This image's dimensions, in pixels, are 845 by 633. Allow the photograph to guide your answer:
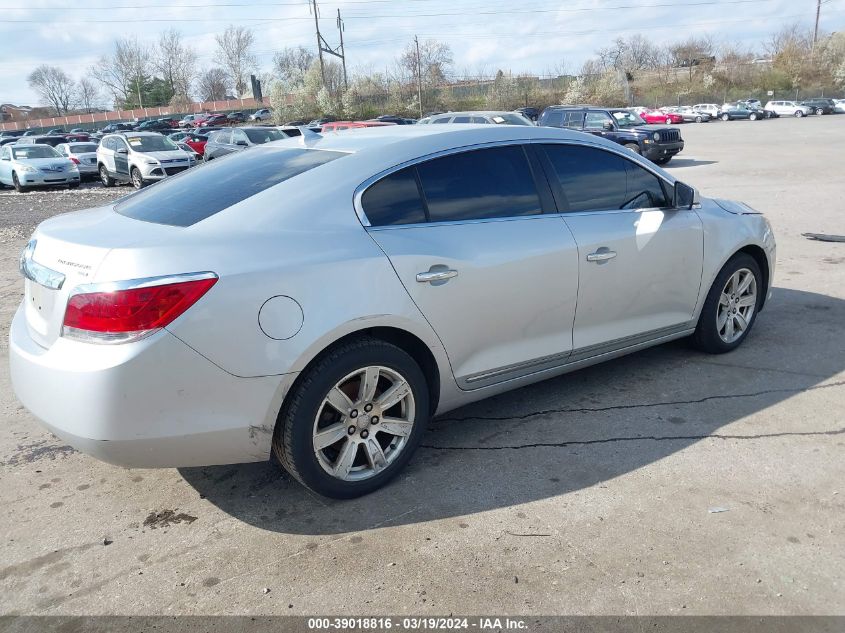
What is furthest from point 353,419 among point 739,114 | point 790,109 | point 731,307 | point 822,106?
point 822,106

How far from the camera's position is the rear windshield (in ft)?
11.0

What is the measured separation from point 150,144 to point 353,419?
19366 mm

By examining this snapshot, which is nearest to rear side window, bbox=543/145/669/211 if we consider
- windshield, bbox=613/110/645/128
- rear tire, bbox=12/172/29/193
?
windshield, bbox=613/110/645/128

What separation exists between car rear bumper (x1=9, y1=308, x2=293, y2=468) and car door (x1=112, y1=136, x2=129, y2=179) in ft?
62.4

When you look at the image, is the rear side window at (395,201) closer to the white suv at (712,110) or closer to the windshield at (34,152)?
the windshield at (34,152)

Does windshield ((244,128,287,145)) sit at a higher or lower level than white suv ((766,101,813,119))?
higher

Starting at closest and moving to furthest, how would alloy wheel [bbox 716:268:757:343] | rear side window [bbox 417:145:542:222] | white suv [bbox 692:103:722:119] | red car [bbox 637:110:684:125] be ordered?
rear side window [bbox 417:145:542:222] → alloy wheel [bbox 716:268:757:343] → red car [bbox 637:110:684:125] → white suv [bbox 692:103:722:119]

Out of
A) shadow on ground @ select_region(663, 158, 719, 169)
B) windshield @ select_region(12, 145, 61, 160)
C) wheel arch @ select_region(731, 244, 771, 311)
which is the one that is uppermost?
windshield @ select_region(12, 145, 61, 160)

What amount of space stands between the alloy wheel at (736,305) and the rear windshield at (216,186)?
118 inches

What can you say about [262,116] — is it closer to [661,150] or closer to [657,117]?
[657,117]

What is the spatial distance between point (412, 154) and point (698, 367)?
2608 millimetres

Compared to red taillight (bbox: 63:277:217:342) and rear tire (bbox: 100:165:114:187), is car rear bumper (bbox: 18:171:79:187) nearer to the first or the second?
Answer: rear tire (bbox: 100:165:114:187)

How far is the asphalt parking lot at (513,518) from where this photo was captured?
2.72m

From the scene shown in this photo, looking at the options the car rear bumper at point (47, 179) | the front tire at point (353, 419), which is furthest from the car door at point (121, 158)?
the front tire at point (353, 419)
